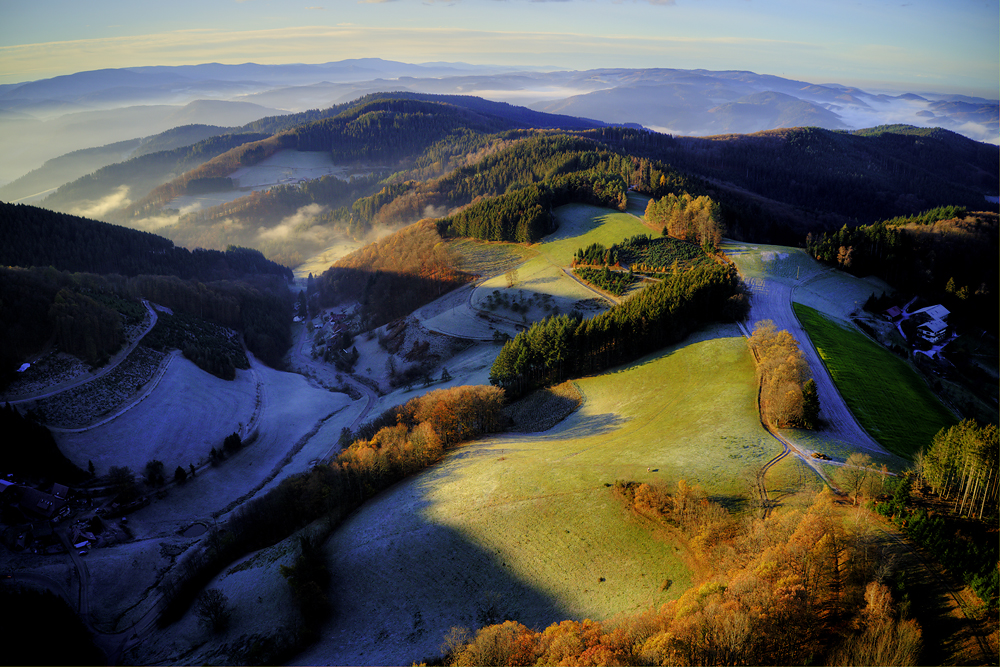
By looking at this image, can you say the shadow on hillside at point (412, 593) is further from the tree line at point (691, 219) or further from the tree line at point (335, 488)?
the tree line at point (691, 219)

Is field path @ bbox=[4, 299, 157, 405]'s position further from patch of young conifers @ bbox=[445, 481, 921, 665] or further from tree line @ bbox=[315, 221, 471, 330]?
patch of young conifers @ bbox=[445, 481, 921, 665]

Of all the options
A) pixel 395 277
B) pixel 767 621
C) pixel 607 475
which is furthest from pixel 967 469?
pixel 395 277

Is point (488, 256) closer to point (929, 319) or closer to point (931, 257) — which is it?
point (929, 319)

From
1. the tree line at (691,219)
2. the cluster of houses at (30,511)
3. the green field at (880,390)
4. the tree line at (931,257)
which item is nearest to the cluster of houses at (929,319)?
the tree line at (931,257)

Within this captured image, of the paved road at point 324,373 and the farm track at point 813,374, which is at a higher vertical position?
the farm track at point 813,374

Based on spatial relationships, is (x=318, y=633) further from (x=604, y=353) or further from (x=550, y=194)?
(x=550, y=194)
